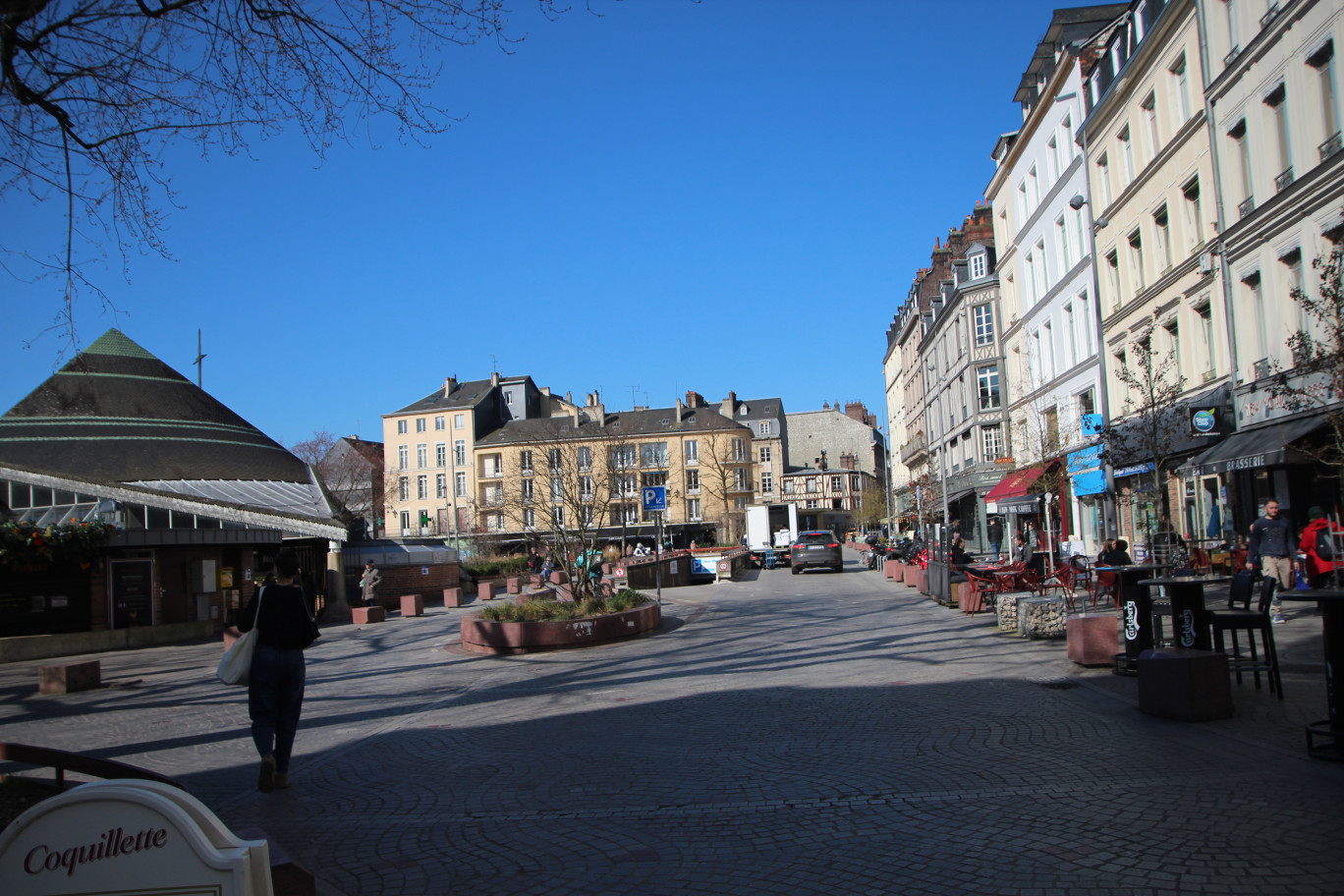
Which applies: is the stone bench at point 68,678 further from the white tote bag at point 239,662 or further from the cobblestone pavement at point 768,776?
the white tote bag at point 239,662

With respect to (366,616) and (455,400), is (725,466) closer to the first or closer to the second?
(455,400)

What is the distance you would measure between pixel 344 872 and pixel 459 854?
0.60 meters

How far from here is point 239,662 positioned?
6.60 metres

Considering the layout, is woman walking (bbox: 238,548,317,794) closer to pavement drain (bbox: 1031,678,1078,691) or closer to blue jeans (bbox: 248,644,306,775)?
blue jeans (bbox: 248,644,306,775)

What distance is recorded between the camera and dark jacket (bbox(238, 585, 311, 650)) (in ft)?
22.1

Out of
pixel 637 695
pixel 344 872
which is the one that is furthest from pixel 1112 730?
pixel 344 872

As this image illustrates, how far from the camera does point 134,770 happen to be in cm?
448

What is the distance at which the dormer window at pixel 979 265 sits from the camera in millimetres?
45625

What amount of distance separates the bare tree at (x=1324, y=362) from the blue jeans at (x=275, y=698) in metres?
Result: 13.3

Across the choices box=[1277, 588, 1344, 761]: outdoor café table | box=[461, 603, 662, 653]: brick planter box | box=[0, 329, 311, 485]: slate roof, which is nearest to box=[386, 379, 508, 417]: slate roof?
box=[0, 329, 311, 485]: slate roof

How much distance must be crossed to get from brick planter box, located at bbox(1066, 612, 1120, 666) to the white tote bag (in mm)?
8446

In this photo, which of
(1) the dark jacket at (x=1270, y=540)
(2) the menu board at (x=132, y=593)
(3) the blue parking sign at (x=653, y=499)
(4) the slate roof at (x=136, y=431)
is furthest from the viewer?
(4) the slate roof at (x=136, y=431)

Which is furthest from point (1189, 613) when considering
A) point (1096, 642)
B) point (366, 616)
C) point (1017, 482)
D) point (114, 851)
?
point (1017, 482)

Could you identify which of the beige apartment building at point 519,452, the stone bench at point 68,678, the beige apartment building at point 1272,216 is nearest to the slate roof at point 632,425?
the beige apartment building at point 519,452
